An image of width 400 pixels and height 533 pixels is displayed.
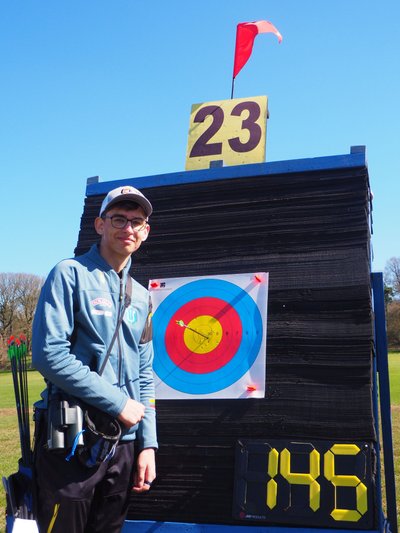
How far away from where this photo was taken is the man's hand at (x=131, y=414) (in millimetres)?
1942

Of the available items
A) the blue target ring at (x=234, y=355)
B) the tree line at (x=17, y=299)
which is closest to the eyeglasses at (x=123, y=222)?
the blue target ring at (x=234, y=355)

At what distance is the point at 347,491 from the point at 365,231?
3.90ft

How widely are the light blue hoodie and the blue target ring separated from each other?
66cm

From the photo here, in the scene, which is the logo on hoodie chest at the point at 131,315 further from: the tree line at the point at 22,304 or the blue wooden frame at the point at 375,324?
the tree line at the point at 22,304

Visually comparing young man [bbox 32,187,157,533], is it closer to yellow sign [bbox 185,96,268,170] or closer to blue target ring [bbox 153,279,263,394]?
blue target ring [bbox 153,279,263,394]

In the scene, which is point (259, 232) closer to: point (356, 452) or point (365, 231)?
point (365, 231)

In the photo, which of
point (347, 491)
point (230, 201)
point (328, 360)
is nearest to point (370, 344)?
point (328, 360)

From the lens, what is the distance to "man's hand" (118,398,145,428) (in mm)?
1942

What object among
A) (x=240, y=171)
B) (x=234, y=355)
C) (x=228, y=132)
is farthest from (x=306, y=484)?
(x=228, y=132)

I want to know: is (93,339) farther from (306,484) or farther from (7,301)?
(7,301)

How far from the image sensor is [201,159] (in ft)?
11.6

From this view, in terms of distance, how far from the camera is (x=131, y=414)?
196 centimetres

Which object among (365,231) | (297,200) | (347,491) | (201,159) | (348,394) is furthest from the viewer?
(201,159)

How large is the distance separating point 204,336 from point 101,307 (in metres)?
1.03
